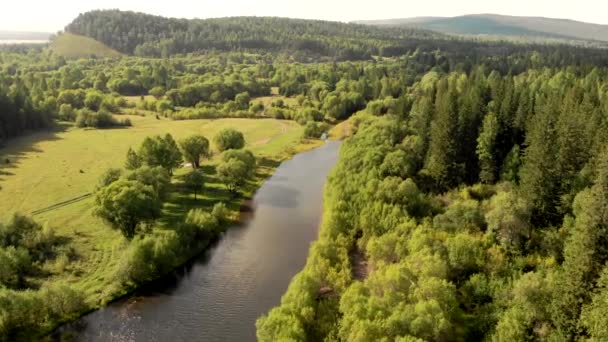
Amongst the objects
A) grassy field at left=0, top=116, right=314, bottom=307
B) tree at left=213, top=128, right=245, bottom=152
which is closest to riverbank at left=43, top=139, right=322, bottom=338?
grassy field at left=0, top=116, right=314, bottom=307

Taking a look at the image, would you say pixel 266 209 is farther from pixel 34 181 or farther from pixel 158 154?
pixel 34 181

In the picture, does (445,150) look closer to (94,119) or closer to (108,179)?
(108,179)

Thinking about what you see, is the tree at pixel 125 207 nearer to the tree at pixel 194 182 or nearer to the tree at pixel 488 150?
the tree at pixel 194 182

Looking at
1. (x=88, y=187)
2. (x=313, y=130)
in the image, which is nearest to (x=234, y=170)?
(x=88, y=187)

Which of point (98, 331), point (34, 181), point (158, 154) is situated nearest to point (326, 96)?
point (158, 154)

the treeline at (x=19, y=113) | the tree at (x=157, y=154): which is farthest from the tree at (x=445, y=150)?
the treeline at (x=19, y=113)

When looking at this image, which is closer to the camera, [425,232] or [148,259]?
[425,232]

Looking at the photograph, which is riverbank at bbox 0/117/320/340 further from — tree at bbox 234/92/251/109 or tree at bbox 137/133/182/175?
tree at bbox 234/92/251/109
